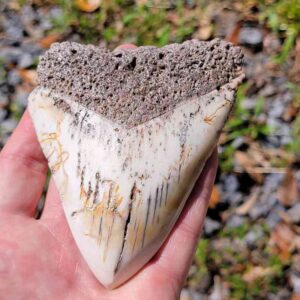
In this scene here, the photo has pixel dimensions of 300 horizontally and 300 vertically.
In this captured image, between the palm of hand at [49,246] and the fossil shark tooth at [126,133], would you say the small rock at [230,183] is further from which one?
the fossil shark tooth at [126,133]

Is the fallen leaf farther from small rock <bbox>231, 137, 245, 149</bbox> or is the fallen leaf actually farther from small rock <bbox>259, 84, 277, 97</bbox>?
small rock <bbox>231, 137, 245, 149</bbox>

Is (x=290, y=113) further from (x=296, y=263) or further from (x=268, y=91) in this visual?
(x=296, y=263)

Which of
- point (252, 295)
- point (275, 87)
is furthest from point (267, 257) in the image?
point (275, 87)

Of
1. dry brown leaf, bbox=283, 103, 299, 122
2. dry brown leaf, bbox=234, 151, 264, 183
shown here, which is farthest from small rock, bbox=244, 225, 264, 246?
dry brown leaf, bbox=283, 103, 299, 122

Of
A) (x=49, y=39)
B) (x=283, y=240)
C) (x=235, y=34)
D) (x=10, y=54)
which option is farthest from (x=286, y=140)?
(x=10, y=54)

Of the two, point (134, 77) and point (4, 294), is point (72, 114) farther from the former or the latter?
point (4, 294)

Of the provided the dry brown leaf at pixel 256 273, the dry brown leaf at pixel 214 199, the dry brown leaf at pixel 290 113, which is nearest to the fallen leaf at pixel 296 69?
the dry brown leaf at pixel 290 113
